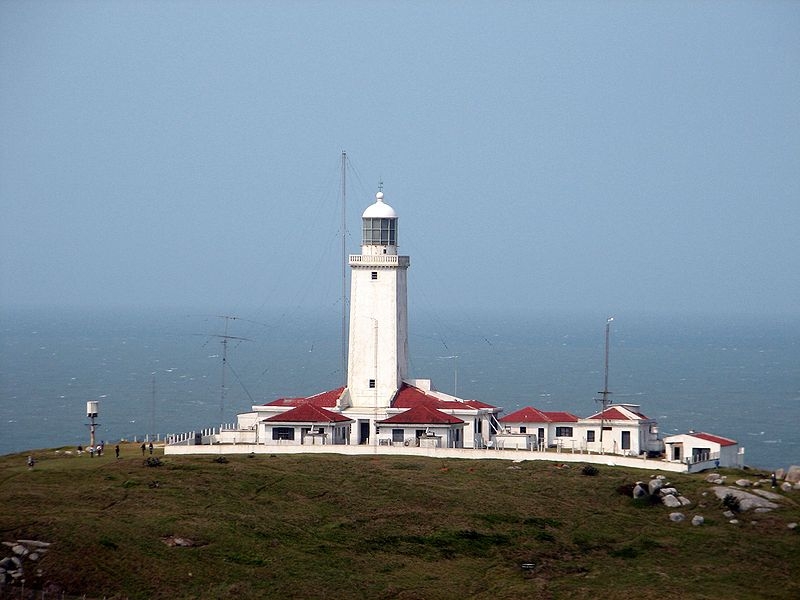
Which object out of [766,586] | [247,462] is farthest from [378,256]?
[766,586]

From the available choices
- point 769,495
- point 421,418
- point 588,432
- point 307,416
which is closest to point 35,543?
point 307,416

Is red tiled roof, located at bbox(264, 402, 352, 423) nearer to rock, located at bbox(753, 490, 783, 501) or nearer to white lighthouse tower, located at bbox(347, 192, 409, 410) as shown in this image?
white lighthouse tower, located at bbox(347, 192, 409, 410)

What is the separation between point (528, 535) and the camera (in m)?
55.6

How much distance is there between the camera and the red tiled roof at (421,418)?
70.1 m

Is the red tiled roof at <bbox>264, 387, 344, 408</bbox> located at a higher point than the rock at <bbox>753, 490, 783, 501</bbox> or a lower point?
higher

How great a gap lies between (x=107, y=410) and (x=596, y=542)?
86.7 metres

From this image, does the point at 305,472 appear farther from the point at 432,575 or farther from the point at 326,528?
the point at 432,575

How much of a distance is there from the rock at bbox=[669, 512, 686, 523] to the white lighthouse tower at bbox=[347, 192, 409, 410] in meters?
20.9

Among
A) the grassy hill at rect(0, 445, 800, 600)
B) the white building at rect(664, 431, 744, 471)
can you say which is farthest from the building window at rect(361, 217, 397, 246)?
the white building at rect(664, 431, 744, 471)

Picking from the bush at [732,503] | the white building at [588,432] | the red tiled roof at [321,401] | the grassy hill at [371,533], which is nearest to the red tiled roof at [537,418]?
the white building at [588,432]

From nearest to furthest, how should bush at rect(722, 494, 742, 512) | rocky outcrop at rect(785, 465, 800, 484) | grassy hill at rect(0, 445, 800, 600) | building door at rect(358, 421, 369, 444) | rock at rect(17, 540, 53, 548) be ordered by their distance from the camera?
rock at rect(17, 540, 53, 548) < grassy hill at rect(0, 445, 800, 600) < bush at rect(722, 494, 742, 512) < rocky outcrop at rect(785, 465, 800, 484) < building door at rect(358, 421, 369, 444)

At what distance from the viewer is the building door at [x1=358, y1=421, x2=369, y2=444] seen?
73.1m

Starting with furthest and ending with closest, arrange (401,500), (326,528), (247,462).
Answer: (247,462), (401,500), (326,528)

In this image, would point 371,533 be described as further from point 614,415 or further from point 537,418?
point 614,415
